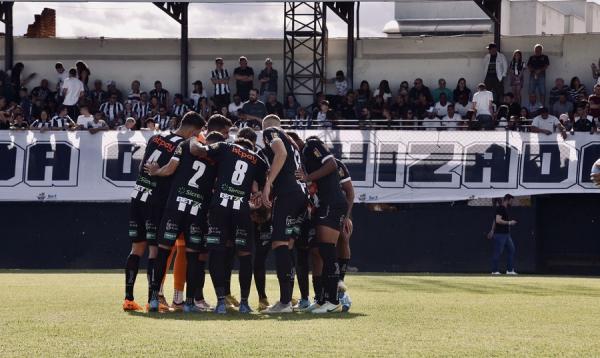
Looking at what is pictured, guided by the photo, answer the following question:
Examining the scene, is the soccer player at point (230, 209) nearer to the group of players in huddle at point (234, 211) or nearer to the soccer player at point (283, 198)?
the group of players in huddle at point (234, 211)

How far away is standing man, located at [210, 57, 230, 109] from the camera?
30.8 metres

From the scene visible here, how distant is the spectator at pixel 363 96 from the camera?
3027cm

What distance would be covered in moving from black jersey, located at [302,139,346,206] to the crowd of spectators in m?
14.4

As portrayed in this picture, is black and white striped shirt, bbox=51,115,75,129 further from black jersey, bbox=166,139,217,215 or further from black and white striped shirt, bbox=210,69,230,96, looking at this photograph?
black jersey, bbox=166,139,217,215

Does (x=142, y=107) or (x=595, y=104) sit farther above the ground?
(x=595, y=104)

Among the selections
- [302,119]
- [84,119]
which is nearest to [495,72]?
[302,119]

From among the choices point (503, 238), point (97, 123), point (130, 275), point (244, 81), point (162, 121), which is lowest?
point (503, 238)

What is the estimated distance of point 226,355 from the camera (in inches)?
351

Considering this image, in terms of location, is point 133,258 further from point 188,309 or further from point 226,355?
point 226,355

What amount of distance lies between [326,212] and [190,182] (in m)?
1.56

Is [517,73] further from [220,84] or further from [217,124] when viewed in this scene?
[217,124]

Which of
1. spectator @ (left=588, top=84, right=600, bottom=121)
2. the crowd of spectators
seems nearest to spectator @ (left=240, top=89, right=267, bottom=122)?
the crowd of spectators

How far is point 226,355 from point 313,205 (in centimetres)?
479

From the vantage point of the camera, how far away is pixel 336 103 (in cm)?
3080
